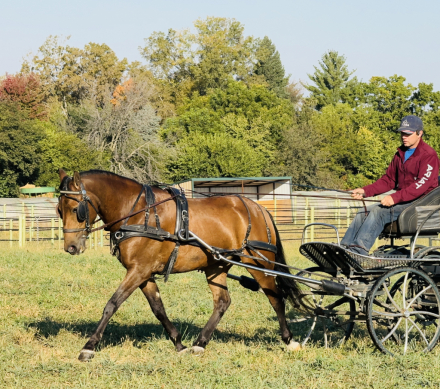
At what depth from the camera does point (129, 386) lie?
17.7 ft

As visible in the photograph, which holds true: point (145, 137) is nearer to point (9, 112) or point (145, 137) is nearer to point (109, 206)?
point (9, 112)

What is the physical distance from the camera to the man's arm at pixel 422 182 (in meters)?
6.79

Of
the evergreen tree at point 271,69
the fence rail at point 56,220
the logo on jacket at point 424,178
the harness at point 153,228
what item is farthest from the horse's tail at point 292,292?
the evergreen tree at point 271,69

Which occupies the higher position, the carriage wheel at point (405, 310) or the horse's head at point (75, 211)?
the horse's head at point (75, 211)

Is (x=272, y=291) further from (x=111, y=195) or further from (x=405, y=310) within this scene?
(x=111, y=195)

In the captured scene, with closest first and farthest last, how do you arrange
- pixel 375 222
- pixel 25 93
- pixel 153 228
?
pixel 153 228 < pixel 375 222 < pixel 25 93

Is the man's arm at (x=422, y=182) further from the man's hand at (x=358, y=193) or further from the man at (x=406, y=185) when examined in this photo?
the man's hand at (x=358, y=193)

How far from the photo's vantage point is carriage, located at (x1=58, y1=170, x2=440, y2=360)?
651cm

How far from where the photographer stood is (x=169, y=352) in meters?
6.72

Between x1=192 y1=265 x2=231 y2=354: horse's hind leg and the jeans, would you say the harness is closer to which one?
x1=192 y1=265 x2=231 y2=354: horse's hind leg

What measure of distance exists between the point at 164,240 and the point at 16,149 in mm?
34808

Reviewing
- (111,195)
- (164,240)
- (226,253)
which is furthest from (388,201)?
(111,195)

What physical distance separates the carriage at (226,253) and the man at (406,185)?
0.13 metres

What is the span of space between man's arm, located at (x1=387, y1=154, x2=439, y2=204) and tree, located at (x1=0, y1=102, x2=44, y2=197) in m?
35.0
